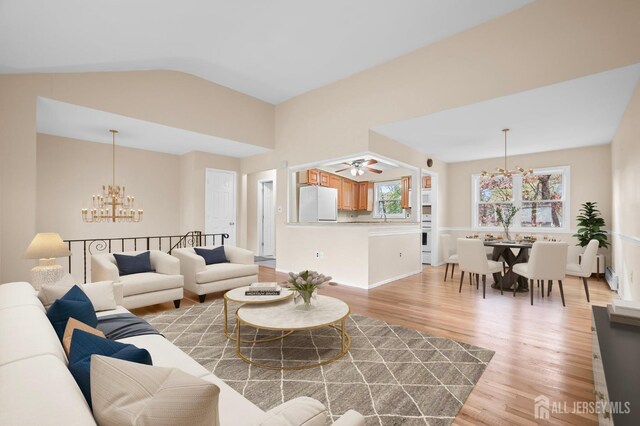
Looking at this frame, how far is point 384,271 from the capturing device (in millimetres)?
5297

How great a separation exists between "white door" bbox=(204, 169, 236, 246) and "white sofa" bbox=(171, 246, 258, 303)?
2535 mm

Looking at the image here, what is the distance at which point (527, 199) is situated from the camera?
6.67 m

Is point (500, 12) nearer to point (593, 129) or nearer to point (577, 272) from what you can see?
point (593, 129)

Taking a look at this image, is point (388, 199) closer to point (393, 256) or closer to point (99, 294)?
point (393, 256)

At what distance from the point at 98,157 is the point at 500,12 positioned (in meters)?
7.15

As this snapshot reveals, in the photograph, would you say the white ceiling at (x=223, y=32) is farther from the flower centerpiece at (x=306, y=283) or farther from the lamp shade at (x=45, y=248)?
the flower centerpiece at (x=306, y=283)

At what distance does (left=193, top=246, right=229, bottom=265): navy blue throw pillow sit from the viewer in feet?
15.2

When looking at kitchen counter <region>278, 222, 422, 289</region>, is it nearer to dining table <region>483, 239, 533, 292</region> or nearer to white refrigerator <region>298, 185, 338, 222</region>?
white refrigerator <region>298, 185, 338, 222</region>

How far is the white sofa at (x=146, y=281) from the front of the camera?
3471 millimetres

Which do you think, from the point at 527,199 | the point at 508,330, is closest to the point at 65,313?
the point at 508,330

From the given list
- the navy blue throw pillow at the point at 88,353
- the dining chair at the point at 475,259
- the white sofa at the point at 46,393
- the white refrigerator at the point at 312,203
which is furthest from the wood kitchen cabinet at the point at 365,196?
the navy blue throw pillow at the point at 88,353

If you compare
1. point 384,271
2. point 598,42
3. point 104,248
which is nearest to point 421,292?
point 384,271

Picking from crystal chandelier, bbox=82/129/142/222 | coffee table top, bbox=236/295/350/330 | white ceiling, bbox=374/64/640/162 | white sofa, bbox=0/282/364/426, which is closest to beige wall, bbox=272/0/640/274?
white ceiling, bbox=374/64/640/162

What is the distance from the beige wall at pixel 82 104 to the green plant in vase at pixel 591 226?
6.61 m
